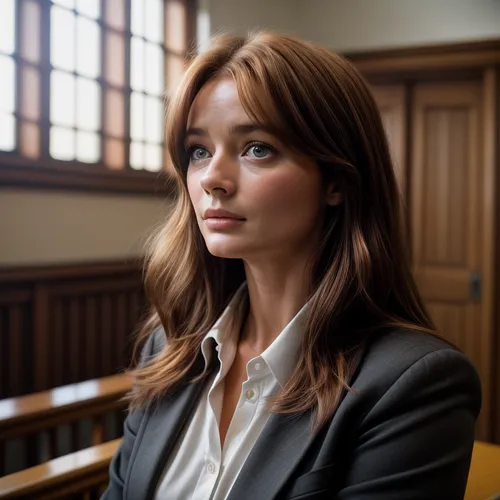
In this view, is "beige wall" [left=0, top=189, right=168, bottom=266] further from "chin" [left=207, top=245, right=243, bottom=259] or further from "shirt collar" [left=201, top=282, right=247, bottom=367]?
"chin" [left=207, top=245, right=243, bottom=259]

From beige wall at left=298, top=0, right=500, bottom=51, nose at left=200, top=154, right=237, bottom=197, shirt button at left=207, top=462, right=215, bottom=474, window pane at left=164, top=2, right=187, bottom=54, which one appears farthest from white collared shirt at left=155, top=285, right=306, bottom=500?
beige wall at left=298, top=0, right=500, bottom=51

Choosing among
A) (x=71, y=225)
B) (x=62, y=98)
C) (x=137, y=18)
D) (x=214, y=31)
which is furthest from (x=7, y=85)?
(x=214, y=31)

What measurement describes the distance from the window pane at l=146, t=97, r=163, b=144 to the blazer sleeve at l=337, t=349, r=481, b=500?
259cm

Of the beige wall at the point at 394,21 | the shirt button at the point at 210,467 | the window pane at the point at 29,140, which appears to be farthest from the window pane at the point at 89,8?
the shirt button at the point at 210,467

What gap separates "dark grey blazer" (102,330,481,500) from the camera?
82 cm

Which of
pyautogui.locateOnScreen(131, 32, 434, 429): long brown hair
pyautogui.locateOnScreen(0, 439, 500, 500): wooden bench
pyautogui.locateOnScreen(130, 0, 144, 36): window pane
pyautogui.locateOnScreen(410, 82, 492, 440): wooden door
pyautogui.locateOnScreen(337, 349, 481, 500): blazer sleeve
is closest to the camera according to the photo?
pyautogui.locateOnScreen(337, 349, 481, 500): blazer sleeve

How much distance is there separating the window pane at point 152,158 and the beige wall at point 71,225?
7.3 inches

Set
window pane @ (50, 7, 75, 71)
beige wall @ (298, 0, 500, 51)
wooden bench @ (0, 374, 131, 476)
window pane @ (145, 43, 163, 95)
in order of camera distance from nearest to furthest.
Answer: wooden bench @ (0, 374, 131, 476), window pane @ (50, 7, 75, 71), window pane @ (145, 43, 163, 95), beige wall @ (298, 0, 500, 51)

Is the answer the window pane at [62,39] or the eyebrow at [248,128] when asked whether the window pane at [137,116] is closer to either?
the window pane at [62,39]

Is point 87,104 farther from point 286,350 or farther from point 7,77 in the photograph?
point 286,350

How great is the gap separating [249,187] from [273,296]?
21 centimetres

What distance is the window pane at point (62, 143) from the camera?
271 cm

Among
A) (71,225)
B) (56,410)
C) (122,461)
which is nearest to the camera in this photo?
(122,461)

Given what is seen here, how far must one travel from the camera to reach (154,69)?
3277 mm
